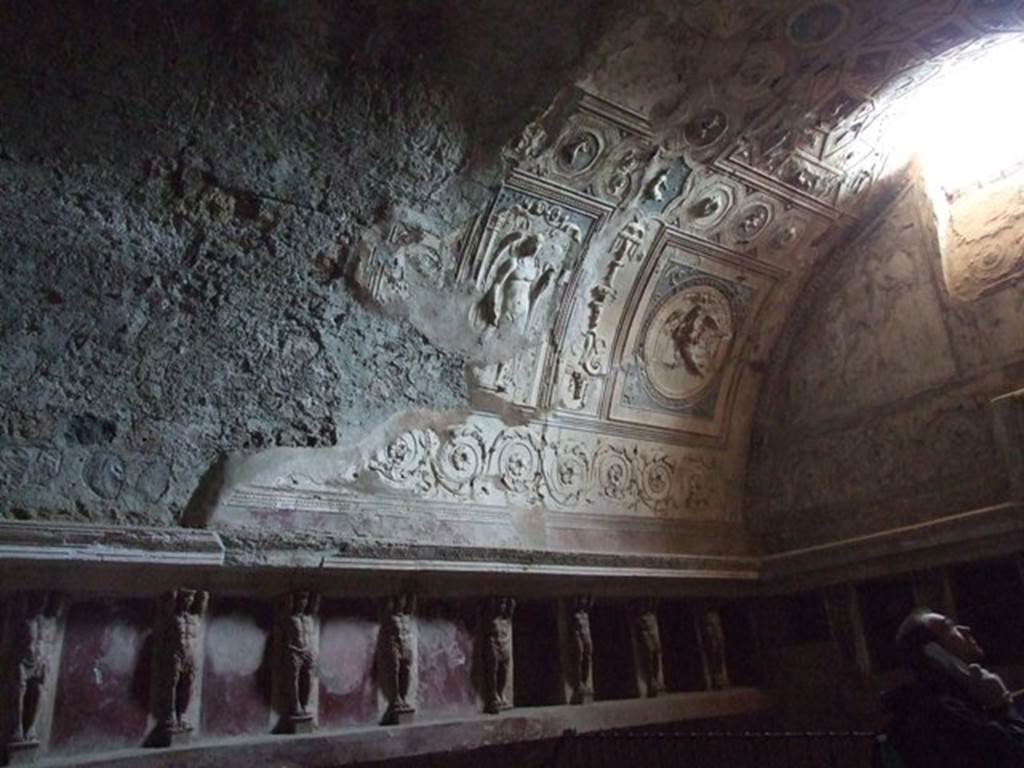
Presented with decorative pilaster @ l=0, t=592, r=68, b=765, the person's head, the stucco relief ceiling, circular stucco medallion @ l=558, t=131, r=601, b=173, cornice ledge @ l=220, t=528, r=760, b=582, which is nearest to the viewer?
the person's head

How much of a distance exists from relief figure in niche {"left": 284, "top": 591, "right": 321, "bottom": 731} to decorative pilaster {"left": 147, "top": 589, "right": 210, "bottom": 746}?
0.51 m

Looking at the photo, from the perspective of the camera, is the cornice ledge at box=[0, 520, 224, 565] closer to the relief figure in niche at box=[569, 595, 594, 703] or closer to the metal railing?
the metal railing

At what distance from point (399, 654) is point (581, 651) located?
4.92 ft

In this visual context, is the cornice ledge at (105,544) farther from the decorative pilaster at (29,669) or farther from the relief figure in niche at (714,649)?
the relief figure in niche at (714,649)

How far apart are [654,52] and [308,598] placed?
4088 millimetres

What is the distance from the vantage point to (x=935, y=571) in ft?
19.5

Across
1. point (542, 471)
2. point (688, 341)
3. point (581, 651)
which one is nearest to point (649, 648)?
point (581, 651)

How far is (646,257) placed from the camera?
255 inches

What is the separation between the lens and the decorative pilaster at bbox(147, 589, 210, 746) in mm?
4410

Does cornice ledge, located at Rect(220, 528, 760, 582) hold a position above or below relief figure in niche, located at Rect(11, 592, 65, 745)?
above

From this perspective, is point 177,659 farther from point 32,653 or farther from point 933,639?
point 933,639

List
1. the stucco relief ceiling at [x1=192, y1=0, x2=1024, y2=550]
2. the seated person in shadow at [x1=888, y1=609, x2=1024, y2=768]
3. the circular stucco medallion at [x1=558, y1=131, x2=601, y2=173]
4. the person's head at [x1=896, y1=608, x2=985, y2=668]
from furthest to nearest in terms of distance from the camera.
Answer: the circular stucco medallion at [x1=558, y1=131, x2=601, y2=173], the stucco relief ceiling at [x1=192, y1=0, x2=1024, y2=550], the person's head at [x1=896, y1=608, x2=985, y2=668], the seated person in shadow at [x1=888, y1=609, x2=1024, y2=768]

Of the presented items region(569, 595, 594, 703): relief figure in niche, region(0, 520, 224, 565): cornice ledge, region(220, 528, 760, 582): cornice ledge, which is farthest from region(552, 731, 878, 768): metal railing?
region(0, 520, 224, 565): cornice ledge

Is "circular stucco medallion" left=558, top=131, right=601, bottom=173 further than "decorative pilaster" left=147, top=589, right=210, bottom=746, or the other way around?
"circular stucco medallion" left=558, top=131, right=601, bottom=173
